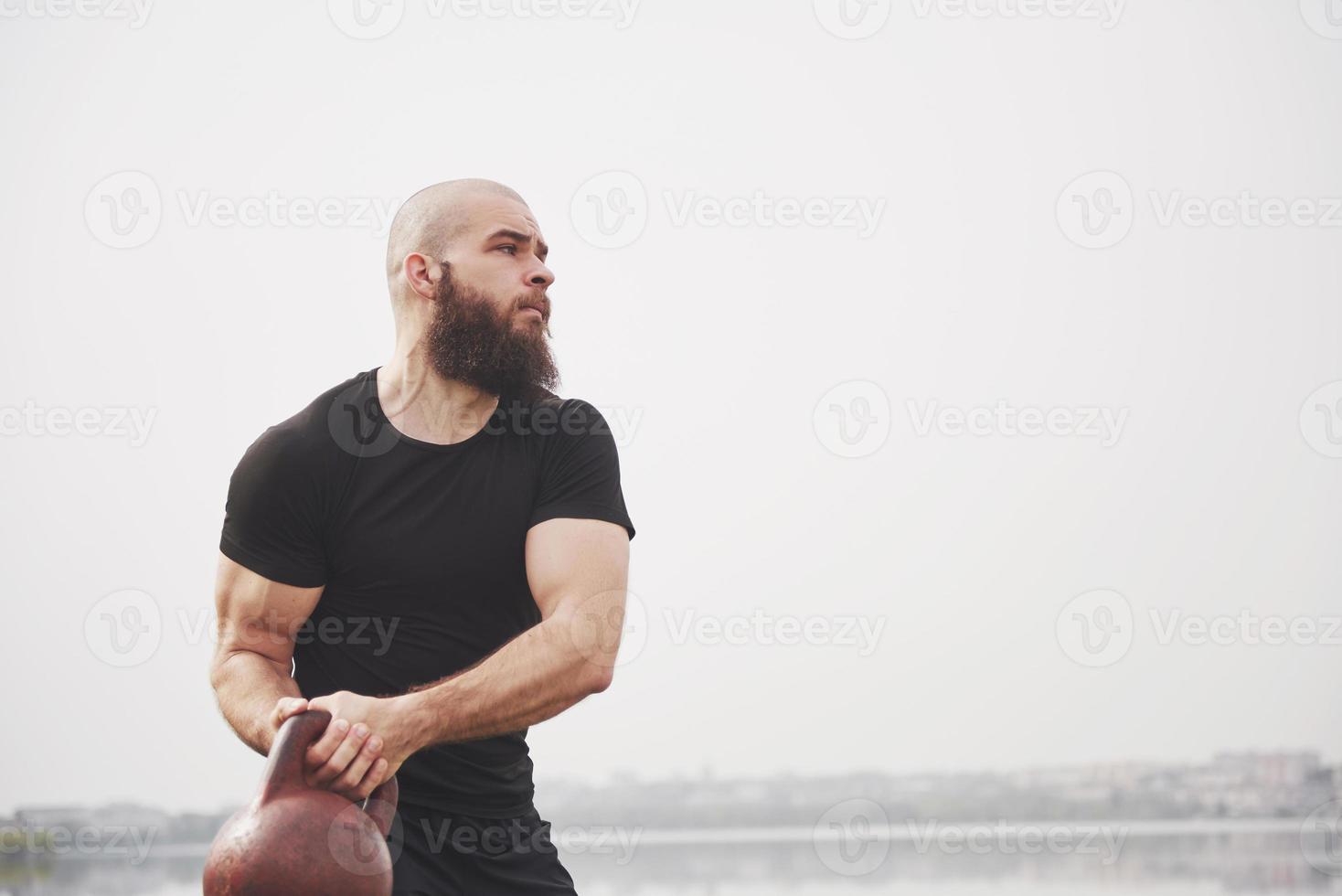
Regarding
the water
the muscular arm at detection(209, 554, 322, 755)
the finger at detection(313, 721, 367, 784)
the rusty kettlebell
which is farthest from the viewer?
the water

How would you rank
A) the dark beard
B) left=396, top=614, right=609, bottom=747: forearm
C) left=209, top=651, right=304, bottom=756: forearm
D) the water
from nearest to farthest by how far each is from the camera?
left=396, top=614, right=609, bottom=747: forearm, left=209, top=651, right=304, bottom=756: forearm, the dark beard, the water

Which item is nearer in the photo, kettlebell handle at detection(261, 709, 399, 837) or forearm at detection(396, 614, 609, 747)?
kettlebell handle at detection(261, 709, 399, 837)

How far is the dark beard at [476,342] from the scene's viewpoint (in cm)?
365

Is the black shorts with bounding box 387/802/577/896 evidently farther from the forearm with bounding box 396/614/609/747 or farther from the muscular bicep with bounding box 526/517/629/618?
the muscular bicep with bounding box 526/517/629/618

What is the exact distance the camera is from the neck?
3648 millimetres

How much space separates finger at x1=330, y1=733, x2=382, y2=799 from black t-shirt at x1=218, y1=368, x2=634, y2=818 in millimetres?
421

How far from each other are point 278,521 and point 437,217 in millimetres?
970

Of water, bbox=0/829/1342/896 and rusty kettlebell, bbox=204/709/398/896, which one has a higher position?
rusty kettlebell, bbox=204/709/398/896

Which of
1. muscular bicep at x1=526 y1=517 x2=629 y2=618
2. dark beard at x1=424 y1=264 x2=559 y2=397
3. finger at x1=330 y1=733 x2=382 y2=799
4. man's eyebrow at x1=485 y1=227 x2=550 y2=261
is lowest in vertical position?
finger at x1=330 y1=733 x2=382 y2=799

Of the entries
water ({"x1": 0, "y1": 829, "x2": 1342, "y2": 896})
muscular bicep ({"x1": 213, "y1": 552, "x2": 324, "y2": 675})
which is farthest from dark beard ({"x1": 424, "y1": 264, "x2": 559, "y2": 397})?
water ({"x1": 0, "y1": 829, "x2": 1342, "y2": 896})

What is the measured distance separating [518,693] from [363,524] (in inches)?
27.0

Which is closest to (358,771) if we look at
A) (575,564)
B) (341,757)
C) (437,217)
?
(341,757)

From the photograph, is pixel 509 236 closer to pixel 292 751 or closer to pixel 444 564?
pixel 444 564

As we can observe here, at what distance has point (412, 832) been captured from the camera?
3350mm
